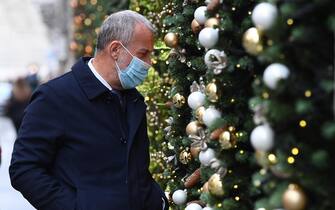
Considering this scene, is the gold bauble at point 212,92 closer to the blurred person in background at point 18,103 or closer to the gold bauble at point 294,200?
the gold bauble at point 294,200

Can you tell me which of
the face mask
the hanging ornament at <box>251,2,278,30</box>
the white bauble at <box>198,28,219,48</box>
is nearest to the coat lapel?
the face mask

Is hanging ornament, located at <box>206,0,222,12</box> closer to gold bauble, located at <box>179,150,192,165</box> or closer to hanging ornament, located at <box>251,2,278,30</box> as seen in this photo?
hanging ornament, located at <box>251,2,278,30</box>

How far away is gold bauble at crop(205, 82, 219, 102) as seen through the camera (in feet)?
11.7

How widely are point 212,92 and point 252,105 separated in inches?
22.3

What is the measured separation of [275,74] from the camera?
269 cm

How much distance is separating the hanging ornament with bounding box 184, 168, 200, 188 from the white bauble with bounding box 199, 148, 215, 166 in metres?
0.53

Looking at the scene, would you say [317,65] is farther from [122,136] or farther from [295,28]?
[122,136]

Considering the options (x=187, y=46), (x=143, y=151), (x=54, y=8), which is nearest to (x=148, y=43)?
(x=187, y=46)

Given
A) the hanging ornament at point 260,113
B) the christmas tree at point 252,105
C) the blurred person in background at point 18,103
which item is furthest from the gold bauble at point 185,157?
the blurred person in background at point 18,103

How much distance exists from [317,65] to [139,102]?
1.91 metres

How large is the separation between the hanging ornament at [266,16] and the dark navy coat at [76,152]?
154 cm

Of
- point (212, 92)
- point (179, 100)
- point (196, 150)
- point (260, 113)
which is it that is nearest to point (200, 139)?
point (196, 150)

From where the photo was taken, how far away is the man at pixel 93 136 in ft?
13.3

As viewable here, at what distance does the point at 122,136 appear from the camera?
4184 millimetres
